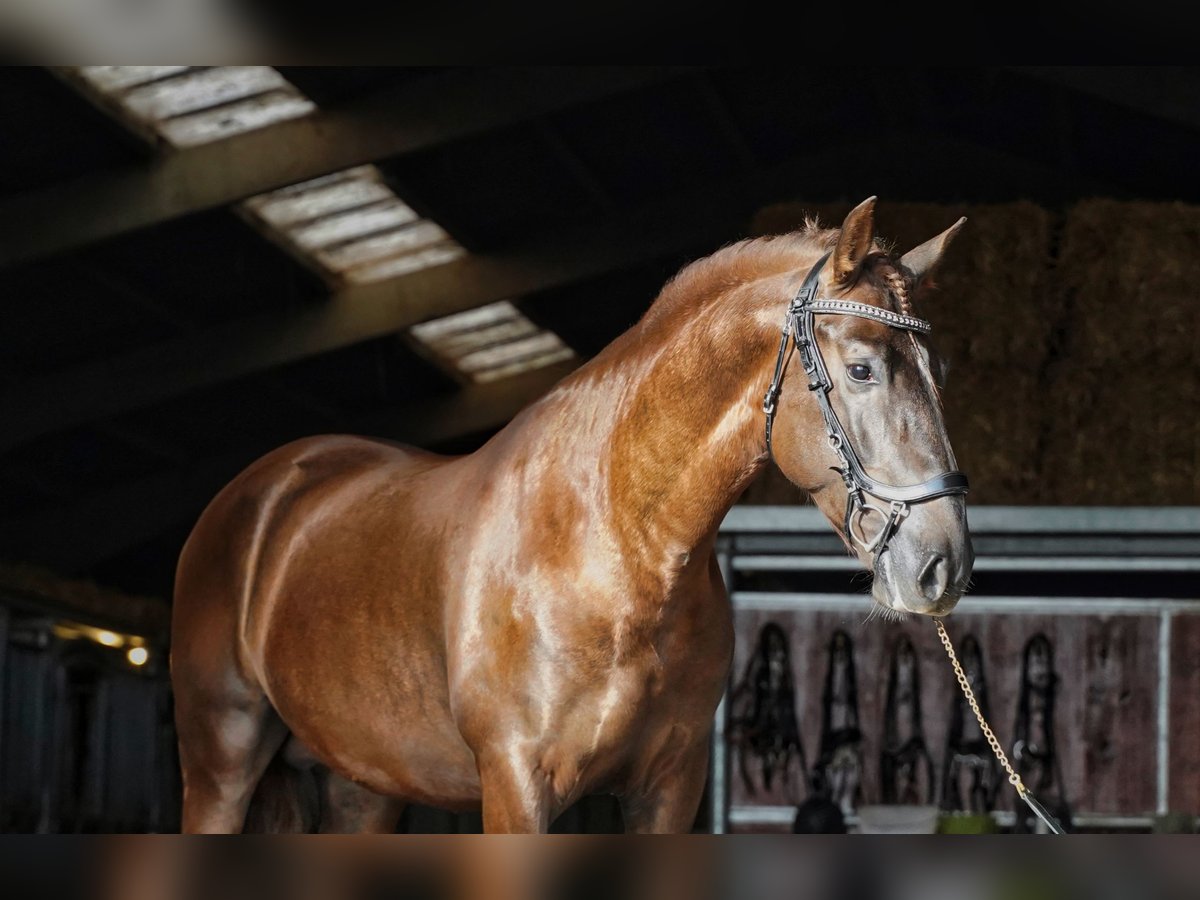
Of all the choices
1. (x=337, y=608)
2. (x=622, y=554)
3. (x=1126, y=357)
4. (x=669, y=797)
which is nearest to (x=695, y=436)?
(x=622, y=554)

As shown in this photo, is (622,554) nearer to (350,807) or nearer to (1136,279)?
(350,807)

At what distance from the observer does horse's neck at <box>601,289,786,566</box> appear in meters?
2.82

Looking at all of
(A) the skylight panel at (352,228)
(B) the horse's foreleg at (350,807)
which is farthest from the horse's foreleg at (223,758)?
(A) the skylight panel at (352,228)

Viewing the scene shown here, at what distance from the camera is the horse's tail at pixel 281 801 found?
13.4 ft

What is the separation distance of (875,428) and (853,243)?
306mm

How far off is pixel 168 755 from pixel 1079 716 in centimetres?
839

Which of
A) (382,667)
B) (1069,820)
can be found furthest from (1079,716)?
(382,667)

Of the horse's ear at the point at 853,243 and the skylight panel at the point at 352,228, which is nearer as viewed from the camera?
the horse's ear at the point at 853,243

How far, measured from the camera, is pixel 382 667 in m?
3.33

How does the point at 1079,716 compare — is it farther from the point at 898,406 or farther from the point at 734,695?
the point at 898,406

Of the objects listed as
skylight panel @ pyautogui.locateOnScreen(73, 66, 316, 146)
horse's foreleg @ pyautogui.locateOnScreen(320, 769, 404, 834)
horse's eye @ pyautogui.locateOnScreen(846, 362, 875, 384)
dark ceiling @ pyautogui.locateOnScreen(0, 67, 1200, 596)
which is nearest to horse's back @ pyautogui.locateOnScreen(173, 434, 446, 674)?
horse's foreleg @ pyautogui.locateOnScreen(320, 769, 404, 834)

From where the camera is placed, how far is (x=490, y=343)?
14281mm

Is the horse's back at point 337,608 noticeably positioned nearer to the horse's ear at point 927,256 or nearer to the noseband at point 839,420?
the noseband at point 839,420

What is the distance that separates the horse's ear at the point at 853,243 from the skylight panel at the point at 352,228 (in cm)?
754
